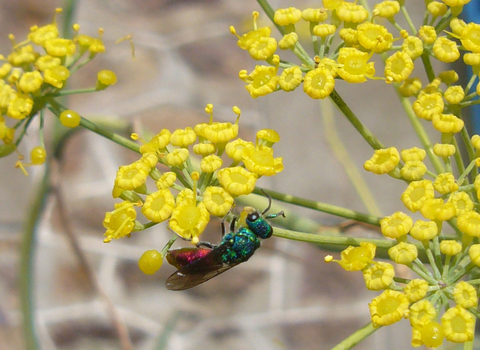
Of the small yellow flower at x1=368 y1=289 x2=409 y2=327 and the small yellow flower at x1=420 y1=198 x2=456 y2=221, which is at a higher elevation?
the small yellow flower at x1=420 y1=198 x2=456 y2=221

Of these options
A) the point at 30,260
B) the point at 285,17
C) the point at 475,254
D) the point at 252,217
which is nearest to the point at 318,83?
the point at 285,17

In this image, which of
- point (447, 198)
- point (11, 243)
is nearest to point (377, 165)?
point (447, 198)

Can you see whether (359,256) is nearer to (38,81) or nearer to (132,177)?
(132,177)

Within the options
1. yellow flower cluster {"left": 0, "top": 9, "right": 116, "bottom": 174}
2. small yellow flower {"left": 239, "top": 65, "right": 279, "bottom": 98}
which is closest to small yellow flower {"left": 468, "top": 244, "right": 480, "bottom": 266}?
small yellow flower {"left": 239, "top": 65, "right": 279, "bottom": 98}

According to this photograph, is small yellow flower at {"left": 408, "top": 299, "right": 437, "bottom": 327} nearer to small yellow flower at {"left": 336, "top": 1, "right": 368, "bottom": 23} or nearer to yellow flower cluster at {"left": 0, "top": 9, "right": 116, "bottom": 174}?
small yellow flower at {"left": 336, "top": 1, "right": 368, "bottom": 23}

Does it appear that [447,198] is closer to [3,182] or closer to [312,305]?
[312,305]

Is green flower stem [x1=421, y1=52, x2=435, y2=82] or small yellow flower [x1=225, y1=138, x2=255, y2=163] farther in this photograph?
green flower stem [x1=421, y1=52, x2=435, y2=82]
